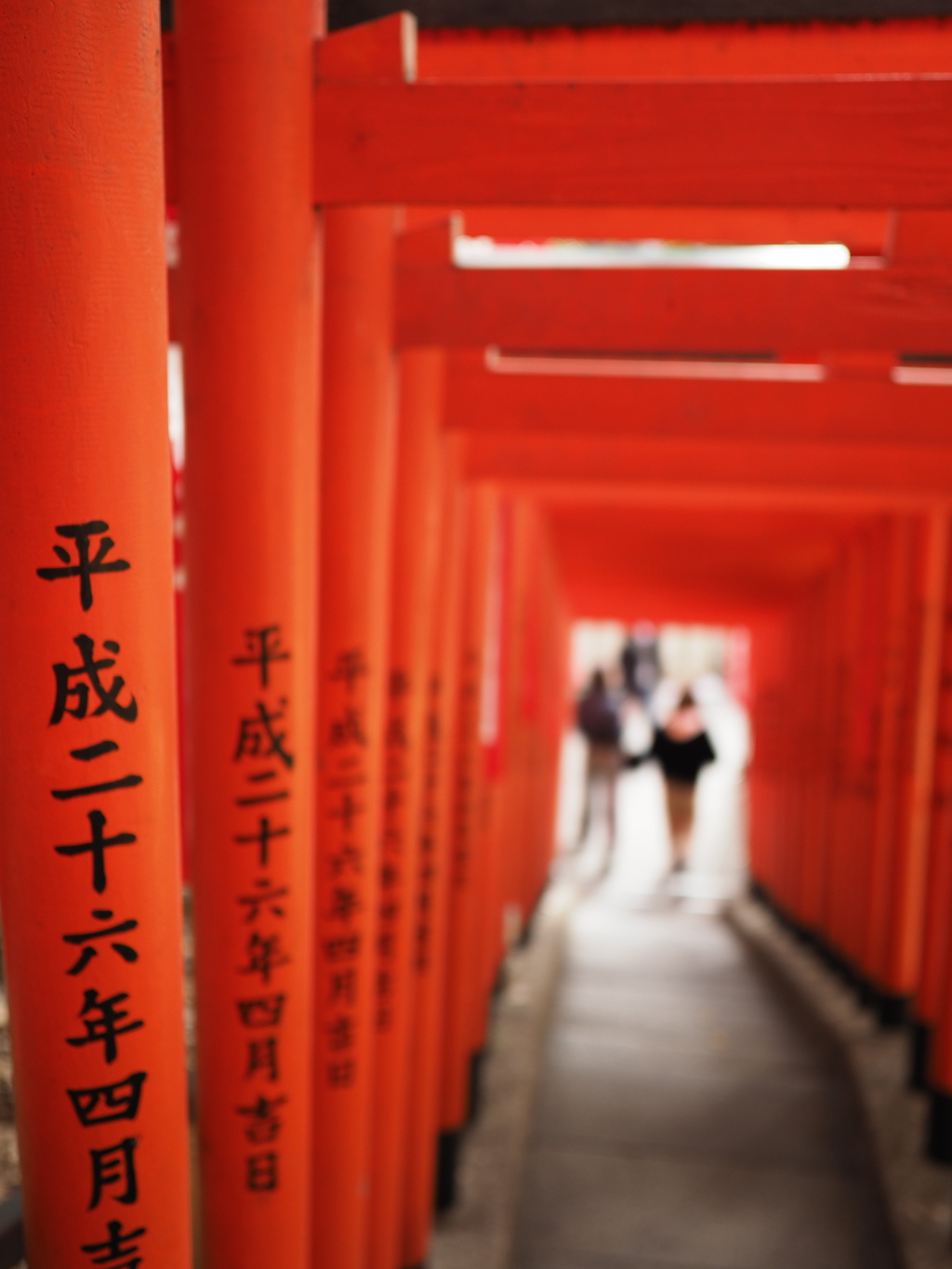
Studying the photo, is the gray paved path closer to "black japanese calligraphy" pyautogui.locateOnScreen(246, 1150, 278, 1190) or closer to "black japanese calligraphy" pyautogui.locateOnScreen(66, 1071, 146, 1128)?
"black japanese calligraphy" pyautogui.locateOnScreen(246, 1150, 278, 1190)

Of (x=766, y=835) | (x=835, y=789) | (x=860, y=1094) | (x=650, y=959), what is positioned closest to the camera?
(x=860, y=1094)

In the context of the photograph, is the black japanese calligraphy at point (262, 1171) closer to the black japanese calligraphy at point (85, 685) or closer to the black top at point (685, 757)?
the black japanese calligraphy at point (85, 685)

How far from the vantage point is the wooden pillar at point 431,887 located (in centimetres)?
454

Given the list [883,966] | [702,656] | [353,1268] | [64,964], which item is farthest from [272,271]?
[702,656]

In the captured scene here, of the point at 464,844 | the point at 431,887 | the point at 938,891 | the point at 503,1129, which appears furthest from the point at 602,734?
the point at 431,887

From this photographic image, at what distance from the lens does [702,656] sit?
82.5ft

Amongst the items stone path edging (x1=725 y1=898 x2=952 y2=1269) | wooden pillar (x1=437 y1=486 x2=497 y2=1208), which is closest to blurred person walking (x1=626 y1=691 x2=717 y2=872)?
stone path edging (x1=725 y1=898 x2=952 y2=1269)

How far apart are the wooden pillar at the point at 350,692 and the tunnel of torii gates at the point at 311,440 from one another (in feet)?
0.04

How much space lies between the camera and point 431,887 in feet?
15.6

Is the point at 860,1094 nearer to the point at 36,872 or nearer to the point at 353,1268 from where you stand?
the point at 353,1268

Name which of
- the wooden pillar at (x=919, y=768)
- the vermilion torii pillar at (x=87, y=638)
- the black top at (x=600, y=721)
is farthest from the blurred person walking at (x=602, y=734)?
the vermilion torii pillar at (x=87, y=638)

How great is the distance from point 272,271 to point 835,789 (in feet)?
23.0

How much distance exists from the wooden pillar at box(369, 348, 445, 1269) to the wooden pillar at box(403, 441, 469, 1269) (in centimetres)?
37

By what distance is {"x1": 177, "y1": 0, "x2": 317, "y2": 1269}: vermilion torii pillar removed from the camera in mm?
2482
